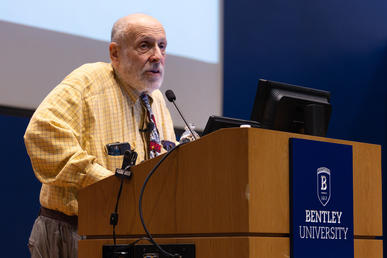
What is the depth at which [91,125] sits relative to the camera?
237 cm

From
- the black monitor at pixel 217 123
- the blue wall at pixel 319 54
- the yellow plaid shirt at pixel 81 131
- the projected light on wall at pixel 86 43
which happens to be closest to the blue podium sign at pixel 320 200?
the black monitor at pixel 217 123

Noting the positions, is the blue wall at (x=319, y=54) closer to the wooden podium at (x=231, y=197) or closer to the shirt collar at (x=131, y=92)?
the shirt collar at (x=131, y=92)

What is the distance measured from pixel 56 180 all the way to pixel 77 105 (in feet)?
1.24

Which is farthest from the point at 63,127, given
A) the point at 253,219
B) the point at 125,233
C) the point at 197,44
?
the point at 197,44

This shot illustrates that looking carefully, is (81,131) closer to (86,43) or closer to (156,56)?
(156,56)

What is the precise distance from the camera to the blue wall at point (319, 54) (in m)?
4.56

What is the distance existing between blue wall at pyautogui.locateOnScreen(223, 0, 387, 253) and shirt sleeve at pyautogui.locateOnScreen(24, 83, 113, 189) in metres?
2.31

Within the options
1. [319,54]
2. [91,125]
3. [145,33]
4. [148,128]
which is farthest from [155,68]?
[319,54]

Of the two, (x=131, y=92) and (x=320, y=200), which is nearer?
(x=320, y=200)

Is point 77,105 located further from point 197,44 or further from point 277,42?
point 277,42

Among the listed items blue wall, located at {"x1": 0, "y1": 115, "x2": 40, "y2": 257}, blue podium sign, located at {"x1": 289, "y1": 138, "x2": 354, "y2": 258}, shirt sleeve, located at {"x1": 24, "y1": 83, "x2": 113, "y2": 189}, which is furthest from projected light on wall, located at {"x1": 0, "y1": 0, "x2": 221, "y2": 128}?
blue podium sign, located at {"x1": 289, "y1": 138, "x2": 354, "y2": 258}

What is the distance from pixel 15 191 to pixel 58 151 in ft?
4.37

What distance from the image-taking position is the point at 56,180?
2072 mm

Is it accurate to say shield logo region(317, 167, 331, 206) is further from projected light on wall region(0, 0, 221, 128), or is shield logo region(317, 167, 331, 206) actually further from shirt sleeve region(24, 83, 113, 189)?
projected light on wall region(0, 0, 221, 128)
